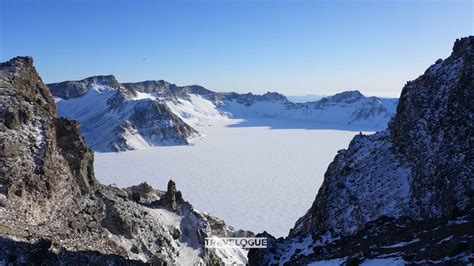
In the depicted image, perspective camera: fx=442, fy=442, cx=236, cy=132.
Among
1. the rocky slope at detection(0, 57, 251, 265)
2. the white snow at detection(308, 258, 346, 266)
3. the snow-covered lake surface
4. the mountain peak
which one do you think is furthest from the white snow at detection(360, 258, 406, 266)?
the snow-covered lake surface

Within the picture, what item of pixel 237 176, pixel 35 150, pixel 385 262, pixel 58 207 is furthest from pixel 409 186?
pixel 237 176

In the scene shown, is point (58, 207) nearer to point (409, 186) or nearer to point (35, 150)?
point (35, 150)

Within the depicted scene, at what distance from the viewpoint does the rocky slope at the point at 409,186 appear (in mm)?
23266

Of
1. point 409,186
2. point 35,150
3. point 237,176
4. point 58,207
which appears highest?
point 35,150

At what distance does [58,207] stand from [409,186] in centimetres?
2461

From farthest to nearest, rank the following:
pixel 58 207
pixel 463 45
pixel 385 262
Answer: pixel 463 45
pixel 58 207
pixel 385 262

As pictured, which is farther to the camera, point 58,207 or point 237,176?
point 237,176

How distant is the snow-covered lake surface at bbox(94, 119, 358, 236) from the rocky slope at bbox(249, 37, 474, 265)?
3655 centimetres

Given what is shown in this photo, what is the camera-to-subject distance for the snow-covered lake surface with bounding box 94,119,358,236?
82625 millimetres

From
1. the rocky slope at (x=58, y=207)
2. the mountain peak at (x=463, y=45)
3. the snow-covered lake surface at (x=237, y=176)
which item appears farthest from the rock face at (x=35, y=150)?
the snow-covered lake surface at (x=237, y=176)

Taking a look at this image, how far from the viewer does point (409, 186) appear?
30281mm

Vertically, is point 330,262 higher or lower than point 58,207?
lower

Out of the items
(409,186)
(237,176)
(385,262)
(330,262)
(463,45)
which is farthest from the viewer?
(237,176)

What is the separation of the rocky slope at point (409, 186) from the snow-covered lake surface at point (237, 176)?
3655 cm
